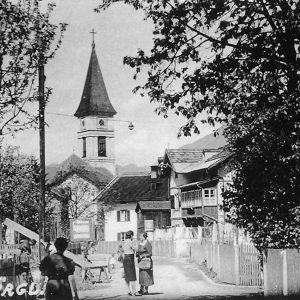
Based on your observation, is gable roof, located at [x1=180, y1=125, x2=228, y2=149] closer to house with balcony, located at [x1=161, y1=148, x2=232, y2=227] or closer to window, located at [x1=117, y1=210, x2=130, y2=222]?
house with balcony, located at [x1=161, y1=148, x2=232, y2=227]

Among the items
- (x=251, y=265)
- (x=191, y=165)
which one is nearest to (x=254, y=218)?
(x=251, y=265)

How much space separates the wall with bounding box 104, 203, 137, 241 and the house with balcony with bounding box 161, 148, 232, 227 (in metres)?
7.50

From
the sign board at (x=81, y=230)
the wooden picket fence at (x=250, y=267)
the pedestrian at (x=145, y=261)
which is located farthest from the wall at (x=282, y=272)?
the sign board at (x=81, y=230)

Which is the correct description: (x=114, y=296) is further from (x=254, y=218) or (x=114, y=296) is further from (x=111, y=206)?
(x=111, y=206)

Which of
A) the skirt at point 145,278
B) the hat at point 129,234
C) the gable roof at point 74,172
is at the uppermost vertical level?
the gable roof at point 74,172

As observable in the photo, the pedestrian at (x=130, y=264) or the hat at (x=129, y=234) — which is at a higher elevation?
the hat at (x=129, y=234)

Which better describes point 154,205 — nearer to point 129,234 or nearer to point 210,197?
point 210,197

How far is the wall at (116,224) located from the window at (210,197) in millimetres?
13953

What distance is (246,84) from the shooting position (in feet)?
41.6

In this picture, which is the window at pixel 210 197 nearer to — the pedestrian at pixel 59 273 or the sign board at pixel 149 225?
the sign board at pixel 149 225

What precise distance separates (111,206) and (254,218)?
4103 centimetres

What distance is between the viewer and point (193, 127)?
43.8 feet

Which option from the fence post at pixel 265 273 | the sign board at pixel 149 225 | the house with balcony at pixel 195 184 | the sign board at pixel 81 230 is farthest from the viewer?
the sign board at pixel 149 225

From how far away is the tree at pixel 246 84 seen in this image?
12.4m
